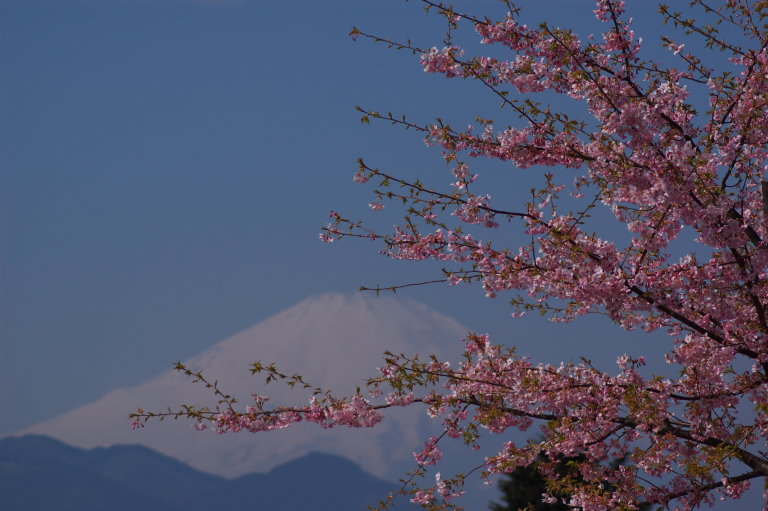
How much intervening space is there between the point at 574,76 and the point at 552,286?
177 centimetres

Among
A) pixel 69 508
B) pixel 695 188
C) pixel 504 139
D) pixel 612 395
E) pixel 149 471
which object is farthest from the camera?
pixel 149 471

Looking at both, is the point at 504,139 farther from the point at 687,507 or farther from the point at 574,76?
the point at 687,507

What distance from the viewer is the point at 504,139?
759cm

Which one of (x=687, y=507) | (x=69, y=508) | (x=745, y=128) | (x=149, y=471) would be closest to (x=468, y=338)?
(x=687, y=507)

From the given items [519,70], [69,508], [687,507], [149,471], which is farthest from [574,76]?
[149,471]

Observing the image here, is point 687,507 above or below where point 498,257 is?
below

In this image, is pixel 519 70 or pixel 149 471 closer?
pixel 519 70

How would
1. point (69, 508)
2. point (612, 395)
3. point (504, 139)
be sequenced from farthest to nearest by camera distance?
1. point (69, 508)
2. point (504, 139)
3. point (612, 395)

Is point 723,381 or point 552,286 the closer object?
point 552,286

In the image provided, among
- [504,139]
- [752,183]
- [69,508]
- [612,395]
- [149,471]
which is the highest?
[149,471]

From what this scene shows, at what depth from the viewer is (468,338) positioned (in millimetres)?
7980

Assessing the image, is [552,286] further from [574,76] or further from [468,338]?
[574,76]

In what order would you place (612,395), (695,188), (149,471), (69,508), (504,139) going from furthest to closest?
(149,471), (69,508), (504,139), (612,395), (695,188)

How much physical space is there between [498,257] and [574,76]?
166 cm
